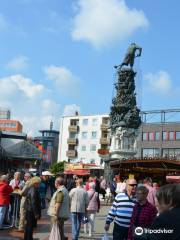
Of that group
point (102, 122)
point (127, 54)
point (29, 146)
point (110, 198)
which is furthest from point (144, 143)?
point (110, 198)

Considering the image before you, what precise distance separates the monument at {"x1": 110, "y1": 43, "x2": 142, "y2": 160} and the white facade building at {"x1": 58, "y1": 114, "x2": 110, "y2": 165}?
185 ft

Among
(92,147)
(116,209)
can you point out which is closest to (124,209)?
(116,209)

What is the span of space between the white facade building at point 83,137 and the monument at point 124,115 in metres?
56.3

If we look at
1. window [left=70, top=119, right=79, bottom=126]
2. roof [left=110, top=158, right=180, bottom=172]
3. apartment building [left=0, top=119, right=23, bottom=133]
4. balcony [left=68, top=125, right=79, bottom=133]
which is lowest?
roof [left=110, top=158, right=180, bottom=172]

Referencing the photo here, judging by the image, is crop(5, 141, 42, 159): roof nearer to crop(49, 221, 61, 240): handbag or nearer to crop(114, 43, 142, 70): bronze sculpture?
crop(114, 43, 142, 70): bronze sculpture

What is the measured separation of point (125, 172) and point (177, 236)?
3657cm

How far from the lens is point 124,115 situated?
46.1 m

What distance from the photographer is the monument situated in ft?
148

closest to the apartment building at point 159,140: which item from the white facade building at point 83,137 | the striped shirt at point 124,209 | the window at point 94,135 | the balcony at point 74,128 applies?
the white facade building at point 83,137

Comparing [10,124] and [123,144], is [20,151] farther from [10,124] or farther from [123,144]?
[10,124]

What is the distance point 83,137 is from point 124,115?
61961 millimetres

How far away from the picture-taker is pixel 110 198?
31.9 m

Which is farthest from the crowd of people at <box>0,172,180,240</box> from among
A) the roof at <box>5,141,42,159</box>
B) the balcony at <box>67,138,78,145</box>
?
the balcony at <box>67,138,78,145</box>

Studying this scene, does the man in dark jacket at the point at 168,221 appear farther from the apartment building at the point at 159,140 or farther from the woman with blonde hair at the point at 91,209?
the apartment building at the point at 159,140
